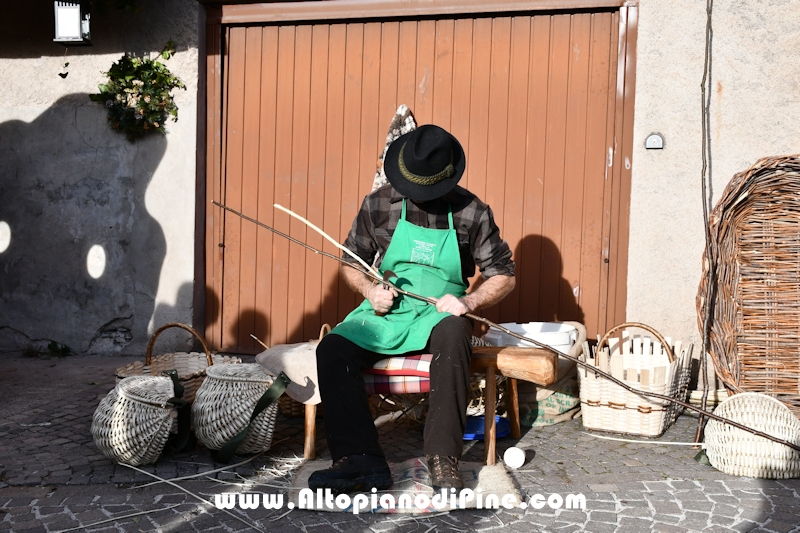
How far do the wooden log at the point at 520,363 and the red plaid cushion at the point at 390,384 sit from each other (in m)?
0.31

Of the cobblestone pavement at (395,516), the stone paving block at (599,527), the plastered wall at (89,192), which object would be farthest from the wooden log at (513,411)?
the plastered wall at (89,192)

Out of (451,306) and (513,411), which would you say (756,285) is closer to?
(513,411)

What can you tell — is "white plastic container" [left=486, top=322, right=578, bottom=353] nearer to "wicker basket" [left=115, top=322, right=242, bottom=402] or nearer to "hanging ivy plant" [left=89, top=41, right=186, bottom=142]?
"wicker basket" [left=115, top=322, right=242, bottom=402]

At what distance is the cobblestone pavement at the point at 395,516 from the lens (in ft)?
10.2

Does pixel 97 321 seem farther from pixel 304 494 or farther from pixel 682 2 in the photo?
pixel 682 2

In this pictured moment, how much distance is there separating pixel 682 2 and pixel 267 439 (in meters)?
3.90

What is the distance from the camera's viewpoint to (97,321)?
6.20 metres

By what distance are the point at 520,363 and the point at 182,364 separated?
2487 mm

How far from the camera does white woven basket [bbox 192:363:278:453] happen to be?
3791 millimetres

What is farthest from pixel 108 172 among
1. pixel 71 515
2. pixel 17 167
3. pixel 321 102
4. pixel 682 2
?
pixel 682 2

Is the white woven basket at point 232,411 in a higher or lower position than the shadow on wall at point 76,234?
lower

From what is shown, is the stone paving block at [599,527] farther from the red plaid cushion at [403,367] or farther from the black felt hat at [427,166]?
the black felt hat at [427,166]

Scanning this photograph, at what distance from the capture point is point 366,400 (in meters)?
3.59

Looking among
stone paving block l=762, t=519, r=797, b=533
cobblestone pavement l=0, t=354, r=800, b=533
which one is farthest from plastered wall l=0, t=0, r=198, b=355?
stone paving block l=762, t=519, r=797, b=533
